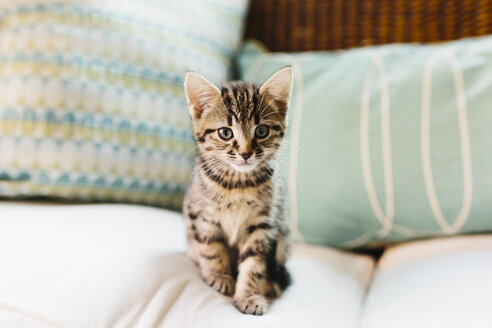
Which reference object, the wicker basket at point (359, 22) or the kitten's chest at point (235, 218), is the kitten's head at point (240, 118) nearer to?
the kitten's chest at point (235, 218)

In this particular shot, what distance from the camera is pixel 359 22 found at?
1296mm

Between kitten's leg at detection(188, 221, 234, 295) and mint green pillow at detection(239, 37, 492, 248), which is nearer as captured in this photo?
kitten's leg at detection(188, 221, 234, 295)

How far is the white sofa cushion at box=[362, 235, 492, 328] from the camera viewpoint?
65cm

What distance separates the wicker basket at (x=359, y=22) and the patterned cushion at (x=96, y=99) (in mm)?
362

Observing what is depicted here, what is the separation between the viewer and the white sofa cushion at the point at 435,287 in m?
0.65

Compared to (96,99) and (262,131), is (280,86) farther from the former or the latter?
(96,99)

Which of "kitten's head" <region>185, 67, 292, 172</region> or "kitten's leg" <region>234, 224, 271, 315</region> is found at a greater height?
"kitten's head" <region>185, 67, 292, 172</region>

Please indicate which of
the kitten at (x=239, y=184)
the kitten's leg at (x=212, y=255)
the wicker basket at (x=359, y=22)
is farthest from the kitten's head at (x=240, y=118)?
the wicker basket at (x=359, y=22)

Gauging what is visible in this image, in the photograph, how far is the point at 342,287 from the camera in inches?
32.9

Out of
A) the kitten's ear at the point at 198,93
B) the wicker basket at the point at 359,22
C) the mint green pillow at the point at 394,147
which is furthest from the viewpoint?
the wicker basket at the point at 359,22

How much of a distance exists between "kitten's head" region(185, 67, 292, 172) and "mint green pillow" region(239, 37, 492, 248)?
10.4 inches

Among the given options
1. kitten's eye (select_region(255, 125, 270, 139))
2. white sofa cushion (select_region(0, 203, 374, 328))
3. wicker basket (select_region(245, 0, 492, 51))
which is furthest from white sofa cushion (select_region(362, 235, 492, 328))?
wicker basket (select_region(245, 0, 492, 51))

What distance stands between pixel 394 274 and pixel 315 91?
1.50 ft

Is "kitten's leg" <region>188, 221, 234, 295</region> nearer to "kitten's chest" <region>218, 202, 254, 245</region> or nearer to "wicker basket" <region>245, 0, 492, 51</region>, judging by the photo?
"kitten's chest" <region>218, 202, 254, 245</region>
